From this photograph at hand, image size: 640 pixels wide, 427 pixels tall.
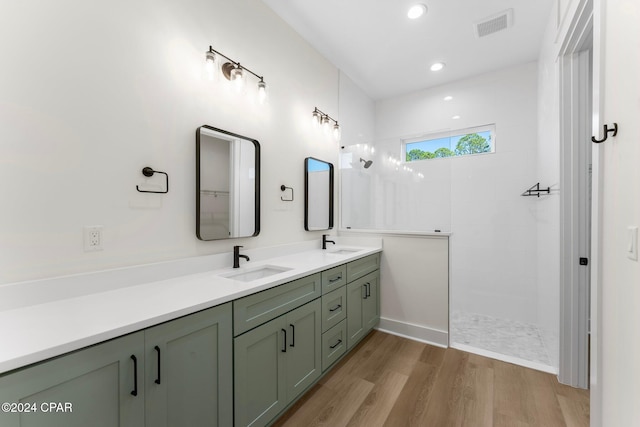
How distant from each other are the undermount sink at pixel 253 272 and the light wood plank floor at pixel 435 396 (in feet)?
2.77

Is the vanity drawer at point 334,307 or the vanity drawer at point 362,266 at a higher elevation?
the vanity drawer at point 362,266

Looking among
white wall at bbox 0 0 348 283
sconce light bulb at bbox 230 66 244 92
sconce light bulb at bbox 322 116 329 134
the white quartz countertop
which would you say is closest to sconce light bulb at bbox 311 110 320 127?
sconce light bulb at bbox 322 116 329 134

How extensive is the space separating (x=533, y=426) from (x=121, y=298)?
2288 mm

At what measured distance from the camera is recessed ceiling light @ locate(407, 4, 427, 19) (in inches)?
87.2

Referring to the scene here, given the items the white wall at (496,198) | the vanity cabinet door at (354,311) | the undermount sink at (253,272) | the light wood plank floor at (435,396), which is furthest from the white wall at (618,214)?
the white wall at (496,198)

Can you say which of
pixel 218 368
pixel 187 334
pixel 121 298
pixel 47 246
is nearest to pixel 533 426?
pixel 218 368

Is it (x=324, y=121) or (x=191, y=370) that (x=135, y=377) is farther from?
(x=324, y=121)

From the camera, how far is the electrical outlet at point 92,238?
4.13 ft

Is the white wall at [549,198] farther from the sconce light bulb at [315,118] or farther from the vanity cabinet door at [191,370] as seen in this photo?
the vanity cabinet door at [191,370]

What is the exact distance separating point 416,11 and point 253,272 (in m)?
2.45

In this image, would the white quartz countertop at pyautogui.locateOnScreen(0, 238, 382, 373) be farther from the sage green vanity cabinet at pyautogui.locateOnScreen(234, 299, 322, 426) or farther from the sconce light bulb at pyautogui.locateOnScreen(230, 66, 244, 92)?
the sconce light bulb at pyautogui.locateOnScreen(230, 66, 244, 92)

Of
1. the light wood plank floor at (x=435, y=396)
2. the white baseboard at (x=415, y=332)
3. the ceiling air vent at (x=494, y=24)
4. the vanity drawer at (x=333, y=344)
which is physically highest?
the ceiling air vent at (x=494, y=24)

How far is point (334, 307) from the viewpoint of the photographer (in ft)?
6.82

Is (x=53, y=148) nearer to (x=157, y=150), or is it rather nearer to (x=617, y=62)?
(x=157, y=150)
